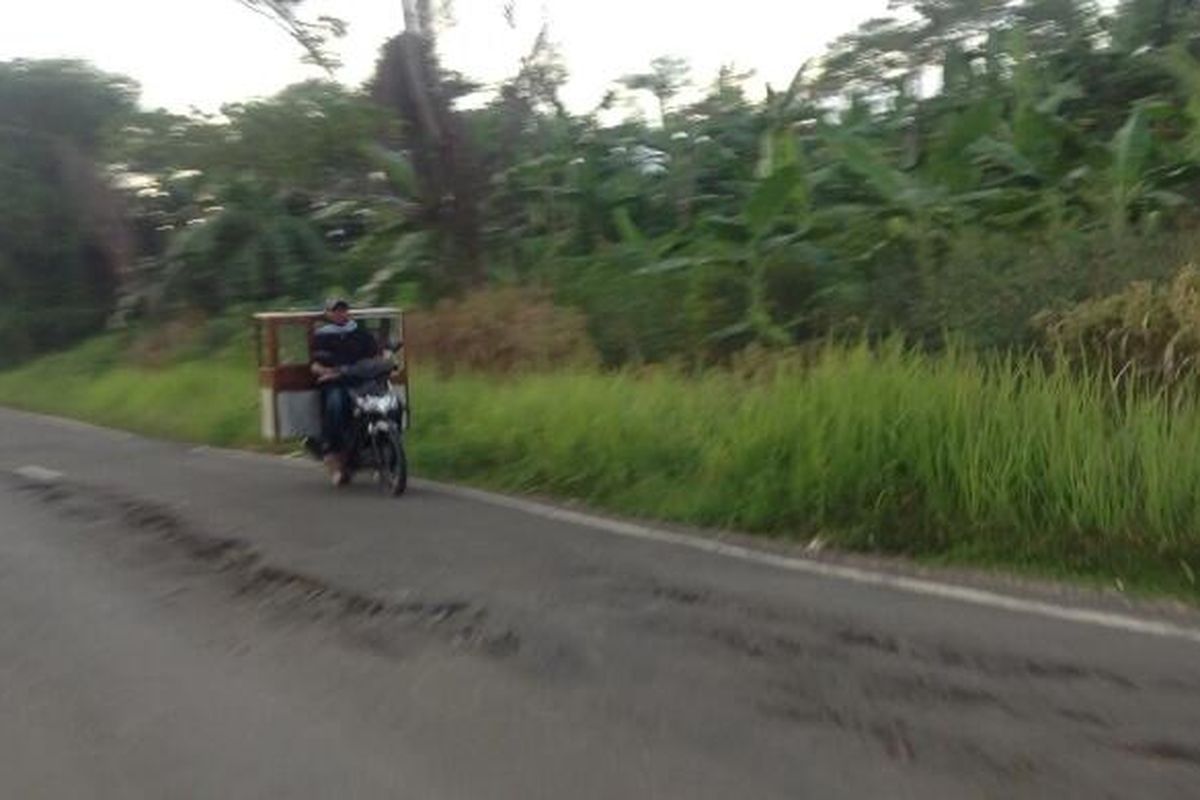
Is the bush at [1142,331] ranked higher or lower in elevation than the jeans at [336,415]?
higher

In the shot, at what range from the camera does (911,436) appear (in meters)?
9.78

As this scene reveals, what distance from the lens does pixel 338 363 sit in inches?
529

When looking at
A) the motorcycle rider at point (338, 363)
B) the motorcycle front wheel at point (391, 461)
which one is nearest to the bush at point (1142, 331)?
the motorcycle front wheel at point (391, 461)

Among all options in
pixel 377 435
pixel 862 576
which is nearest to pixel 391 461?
pixel 377 435

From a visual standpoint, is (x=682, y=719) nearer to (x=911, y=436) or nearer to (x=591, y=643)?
(x=591, y=643)

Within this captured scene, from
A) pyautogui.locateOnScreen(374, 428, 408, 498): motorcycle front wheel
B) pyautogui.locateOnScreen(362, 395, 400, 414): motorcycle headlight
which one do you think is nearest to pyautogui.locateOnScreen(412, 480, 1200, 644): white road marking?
pyautogui.locateOnScreen(374, 428, 408, 498): motorcycle front wheel

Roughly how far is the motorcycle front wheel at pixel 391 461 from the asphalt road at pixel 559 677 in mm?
2303

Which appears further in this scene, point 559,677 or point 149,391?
point 149,391

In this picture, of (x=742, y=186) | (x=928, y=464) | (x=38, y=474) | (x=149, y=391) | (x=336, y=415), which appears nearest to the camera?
(x=928, y=464)

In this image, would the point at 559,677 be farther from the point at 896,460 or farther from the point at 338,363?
the point at 338,363

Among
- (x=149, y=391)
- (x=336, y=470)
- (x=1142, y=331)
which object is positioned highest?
(x=1142, y=331)

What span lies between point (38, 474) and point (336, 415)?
14.3ft

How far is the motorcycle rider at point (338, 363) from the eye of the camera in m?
13.4

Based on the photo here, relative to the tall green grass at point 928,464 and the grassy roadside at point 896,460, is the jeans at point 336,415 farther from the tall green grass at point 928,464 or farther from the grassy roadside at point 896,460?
the tall green grass at point 928,464
